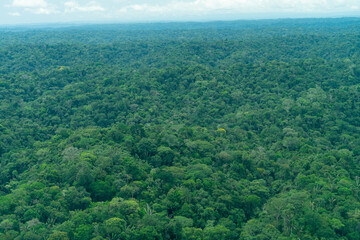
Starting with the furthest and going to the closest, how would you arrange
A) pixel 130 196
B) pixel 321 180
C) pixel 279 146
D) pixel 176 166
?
1. pixel 279 146
2. pixel 176 166
3. pixel 321 180
4. pixel 130 196

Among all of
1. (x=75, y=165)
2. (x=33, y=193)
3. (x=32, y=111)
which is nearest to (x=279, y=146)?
(x=75, y=165)

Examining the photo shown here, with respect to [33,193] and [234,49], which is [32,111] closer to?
[33,193]

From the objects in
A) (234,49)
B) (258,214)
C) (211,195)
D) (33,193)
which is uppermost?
(234,49)

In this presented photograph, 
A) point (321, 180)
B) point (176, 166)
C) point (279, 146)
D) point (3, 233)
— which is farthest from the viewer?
point (279, 146)

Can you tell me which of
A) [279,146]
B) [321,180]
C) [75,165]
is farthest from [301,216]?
[75,165]

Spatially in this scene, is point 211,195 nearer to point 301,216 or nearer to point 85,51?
point 301,216

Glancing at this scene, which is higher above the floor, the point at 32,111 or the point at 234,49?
the point at 234,49

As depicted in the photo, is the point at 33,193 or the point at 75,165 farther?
the point at 75,165
